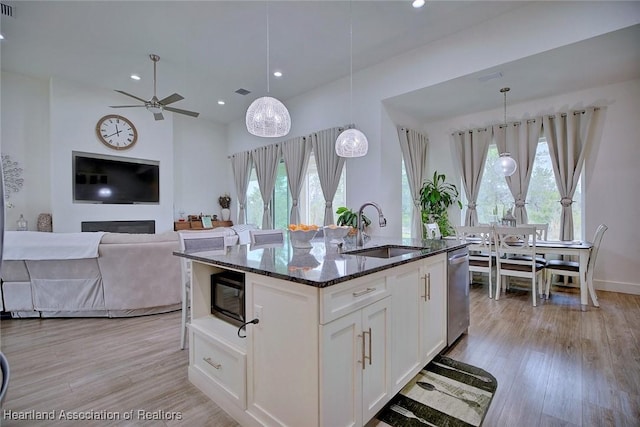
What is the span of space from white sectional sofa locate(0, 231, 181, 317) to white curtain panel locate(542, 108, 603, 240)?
553 cm

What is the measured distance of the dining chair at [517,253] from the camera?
3621 mm

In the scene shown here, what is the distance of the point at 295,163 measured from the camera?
5.87 meters

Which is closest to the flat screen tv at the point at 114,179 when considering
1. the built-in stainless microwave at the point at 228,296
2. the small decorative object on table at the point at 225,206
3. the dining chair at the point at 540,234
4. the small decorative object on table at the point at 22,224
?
the small decorative object on table at the point at 22,224

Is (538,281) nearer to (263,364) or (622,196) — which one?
(622,196)

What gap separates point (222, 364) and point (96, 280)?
2327mm

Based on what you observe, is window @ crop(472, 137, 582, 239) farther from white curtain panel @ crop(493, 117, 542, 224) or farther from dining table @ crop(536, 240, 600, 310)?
dining table @ crop(536, 240, 600, 310)

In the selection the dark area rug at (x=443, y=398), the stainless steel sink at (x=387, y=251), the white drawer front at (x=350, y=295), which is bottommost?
the dark area rug at (x=443, y=398)

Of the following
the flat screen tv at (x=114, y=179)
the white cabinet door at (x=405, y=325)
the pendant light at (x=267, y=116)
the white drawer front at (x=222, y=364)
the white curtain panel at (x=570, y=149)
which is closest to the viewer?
the white drawer front at (x=222, y=364)

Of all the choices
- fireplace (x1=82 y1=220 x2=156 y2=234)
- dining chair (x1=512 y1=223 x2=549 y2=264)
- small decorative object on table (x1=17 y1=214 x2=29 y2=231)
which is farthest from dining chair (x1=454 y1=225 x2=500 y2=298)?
small decorative object on table (x1=17 y1=214 x2=29 y2=231)

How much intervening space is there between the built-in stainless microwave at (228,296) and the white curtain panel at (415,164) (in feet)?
13.4

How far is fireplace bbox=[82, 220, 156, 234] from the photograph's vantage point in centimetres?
530

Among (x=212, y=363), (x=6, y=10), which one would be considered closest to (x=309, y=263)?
(x=212, y=363)

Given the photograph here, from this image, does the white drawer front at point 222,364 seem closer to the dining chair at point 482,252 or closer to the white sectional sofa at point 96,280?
the white sectional sofa at point 96,280

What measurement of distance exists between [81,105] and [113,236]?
362cm
